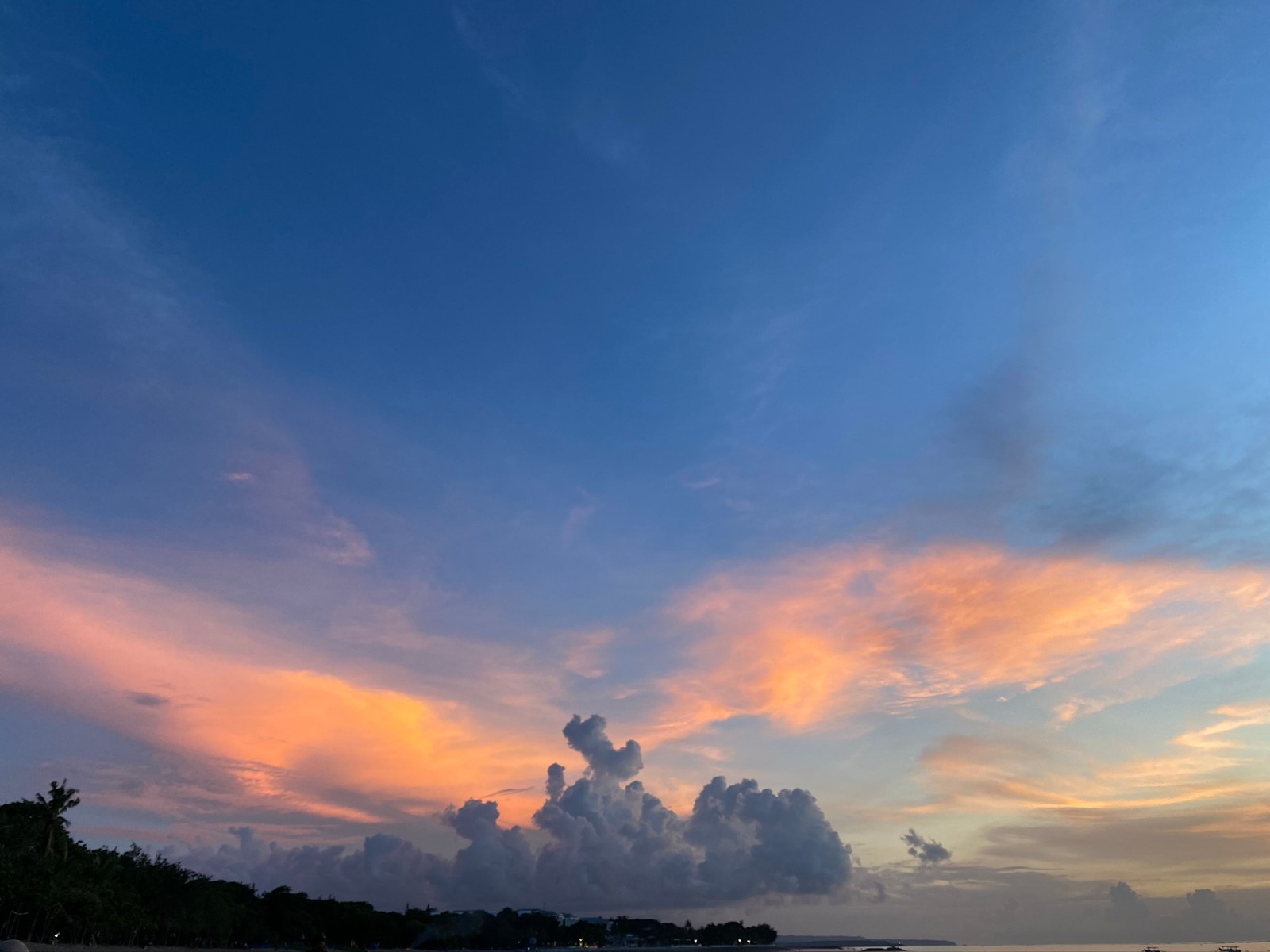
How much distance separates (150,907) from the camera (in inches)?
5310

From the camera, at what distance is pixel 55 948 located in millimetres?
88438

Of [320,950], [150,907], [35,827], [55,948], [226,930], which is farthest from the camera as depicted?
[226,930]

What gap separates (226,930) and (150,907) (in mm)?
18971

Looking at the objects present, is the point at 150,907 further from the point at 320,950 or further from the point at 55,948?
the point at 320,950

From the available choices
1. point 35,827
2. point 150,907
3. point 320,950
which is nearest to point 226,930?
point 150,907

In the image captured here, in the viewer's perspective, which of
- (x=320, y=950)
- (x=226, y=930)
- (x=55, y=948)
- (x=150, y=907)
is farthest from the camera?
(x=226, y=930)

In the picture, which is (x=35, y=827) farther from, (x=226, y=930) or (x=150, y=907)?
(x=226, y=930)

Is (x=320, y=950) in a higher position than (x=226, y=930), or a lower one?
lower

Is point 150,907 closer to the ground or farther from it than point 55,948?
farther from it

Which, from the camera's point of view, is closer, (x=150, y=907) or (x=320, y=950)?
(x=320, y=950)

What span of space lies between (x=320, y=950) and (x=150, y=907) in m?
124

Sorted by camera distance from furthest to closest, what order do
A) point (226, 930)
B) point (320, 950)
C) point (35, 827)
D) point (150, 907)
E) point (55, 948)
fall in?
point (226, 930) < point (150, 907) < point (35, 827) < point (55, 948) < point (320, 950)

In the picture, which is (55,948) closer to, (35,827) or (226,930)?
(35,827)

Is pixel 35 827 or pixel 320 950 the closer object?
pixel 320 950
